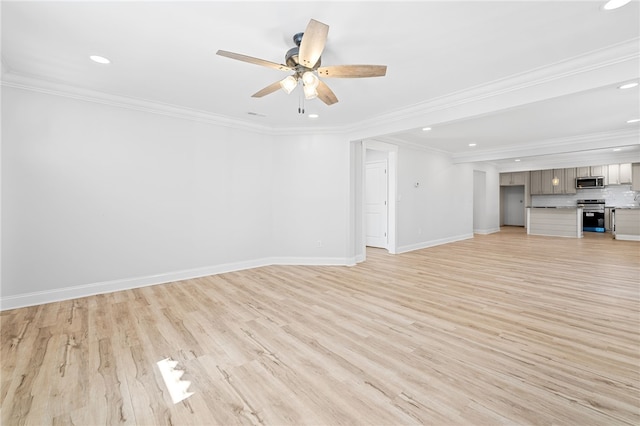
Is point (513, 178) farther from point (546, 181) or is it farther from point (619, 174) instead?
point (619, 174)

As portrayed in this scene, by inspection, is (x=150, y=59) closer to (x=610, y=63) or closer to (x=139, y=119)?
(x=139, y=119)

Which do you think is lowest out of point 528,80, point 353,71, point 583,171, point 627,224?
point 627,224

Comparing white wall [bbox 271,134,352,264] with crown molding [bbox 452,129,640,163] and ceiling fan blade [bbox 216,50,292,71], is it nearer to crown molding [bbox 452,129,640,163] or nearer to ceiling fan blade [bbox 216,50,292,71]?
ceiling fan blade [bbox 216,50,292,71]

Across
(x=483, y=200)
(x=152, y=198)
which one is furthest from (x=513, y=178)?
(x=152, y=198)

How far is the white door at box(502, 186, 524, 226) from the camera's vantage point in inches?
470

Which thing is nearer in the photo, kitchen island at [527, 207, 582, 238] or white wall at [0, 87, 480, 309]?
white wall at [0, 87, 480, 309]

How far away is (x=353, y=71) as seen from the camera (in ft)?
7.52

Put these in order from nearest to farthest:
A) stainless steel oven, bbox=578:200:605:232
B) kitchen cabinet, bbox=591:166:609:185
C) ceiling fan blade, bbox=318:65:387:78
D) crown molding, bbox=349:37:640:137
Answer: ceiling fan blade, bbox=318:65:387:78
crown molding, bbox=349:37:640:137
kitchen cabinet, bbox=591:166:609:185
stainless steel oven, bbox=578:200:605:232

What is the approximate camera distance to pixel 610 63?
253cm

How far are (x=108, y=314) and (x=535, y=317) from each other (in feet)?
14.6

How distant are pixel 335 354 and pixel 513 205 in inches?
522

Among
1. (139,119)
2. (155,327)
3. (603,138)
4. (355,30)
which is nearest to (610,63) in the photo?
(355,30)

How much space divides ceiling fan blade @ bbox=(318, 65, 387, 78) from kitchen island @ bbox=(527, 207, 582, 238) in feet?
31.1

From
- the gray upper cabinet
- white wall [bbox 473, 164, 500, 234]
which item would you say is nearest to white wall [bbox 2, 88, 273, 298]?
white wall [bbox 473, 164, 500, 234]
